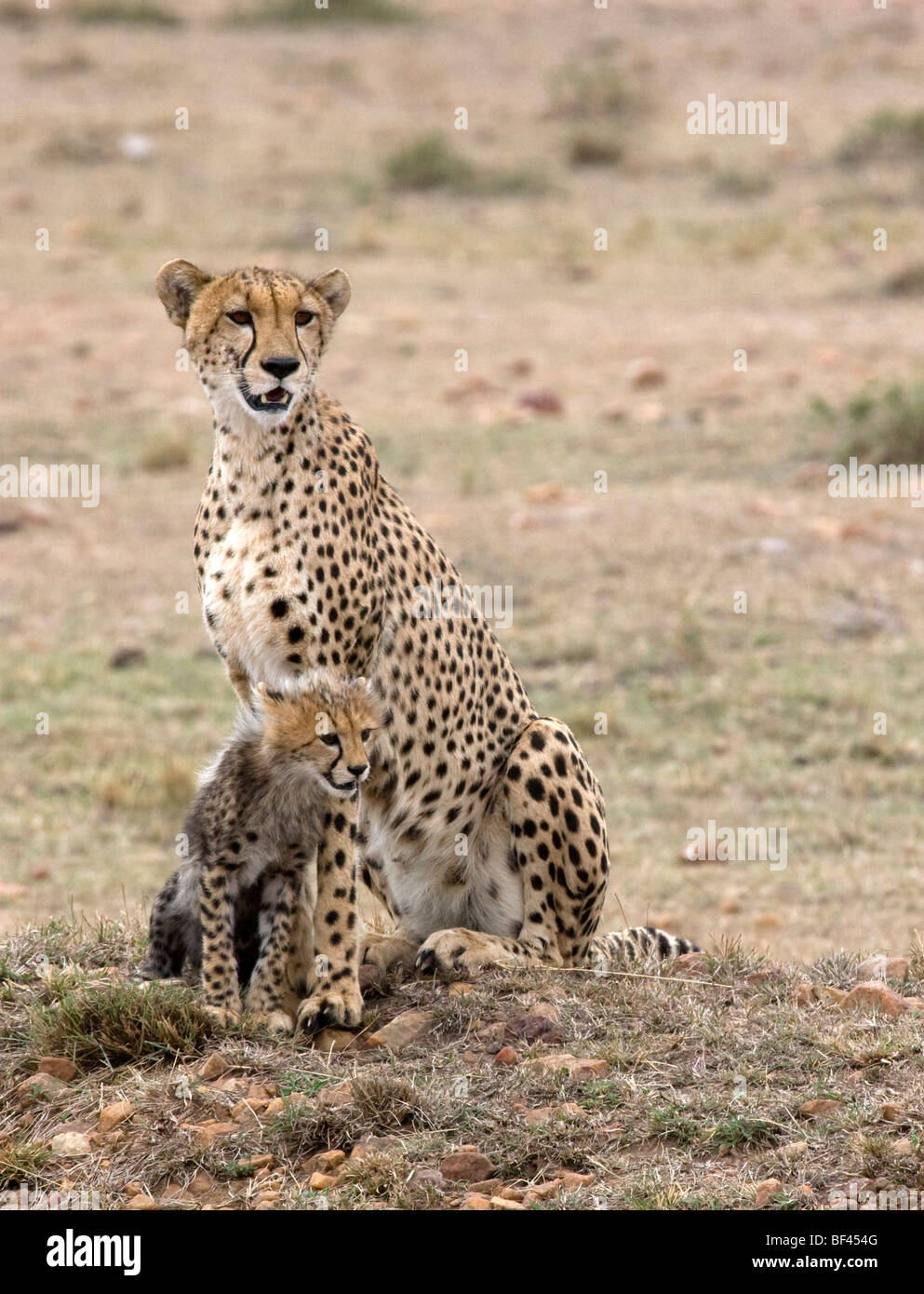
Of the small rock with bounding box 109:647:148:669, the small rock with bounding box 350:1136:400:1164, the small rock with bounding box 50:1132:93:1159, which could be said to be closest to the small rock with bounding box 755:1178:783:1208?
the small rock with bounding box 350:1136:400:1164

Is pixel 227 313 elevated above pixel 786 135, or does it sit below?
below

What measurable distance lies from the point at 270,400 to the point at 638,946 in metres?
1.86

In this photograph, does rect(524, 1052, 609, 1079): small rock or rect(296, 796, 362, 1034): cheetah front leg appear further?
rect(296, 796, 362, 1034): cheetah front leg

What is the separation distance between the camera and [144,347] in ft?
46.1

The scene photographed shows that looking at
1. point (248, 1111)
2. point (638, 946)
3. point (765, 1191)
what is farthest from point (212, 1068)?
point (638, 946)

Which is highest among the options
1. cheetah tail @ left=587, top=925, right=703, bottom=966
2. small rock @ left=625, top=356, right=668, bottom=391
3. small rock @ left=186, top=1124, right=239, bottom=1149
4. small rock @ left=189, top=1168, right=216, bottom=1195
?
small rock @ left=625, top=356, right=668, bottom=391

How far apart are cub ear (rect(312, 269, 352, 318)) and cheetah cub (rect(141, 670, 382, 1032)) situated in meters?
0.96

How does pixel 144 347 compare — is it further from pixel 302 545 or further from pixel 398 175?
pixel 302 545

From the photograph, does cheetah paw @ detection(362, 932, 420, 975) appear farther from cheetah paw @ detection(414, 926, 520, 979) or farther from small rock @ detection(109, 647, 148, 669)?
small rock @ detection(109, 647, 148, 669)

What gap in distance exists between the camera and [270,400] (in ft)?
15.5

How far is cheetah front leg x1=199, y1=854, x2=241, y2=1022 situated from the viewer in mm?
4668

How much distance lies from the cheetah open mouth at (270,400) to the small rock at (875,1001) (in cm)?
200
